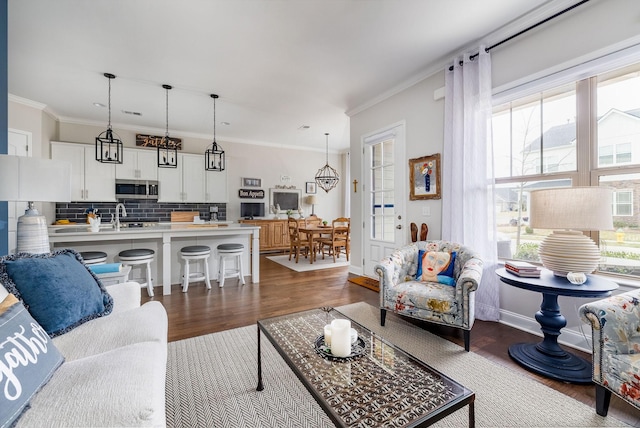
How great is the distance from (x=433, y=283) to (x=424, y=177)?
146cm

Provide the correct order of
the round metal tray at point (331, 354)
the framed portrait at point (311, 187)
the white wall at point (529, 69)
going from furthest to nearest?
the framed portrait at point (311, 187), the white wall at point (529, 69), the round metal tray at point (331, 354)

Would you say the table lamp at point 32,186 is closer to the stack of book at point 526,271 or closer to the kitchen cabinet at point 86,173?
the stack of book at point 526,271

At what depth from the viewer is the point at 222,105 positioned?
466 cm

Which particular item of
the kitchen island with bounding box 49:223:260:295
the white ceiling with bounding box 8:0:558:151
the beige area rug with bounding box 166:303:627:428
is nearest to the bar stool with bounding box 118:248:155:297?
the kitchen island with bounding box 49:223:260:295

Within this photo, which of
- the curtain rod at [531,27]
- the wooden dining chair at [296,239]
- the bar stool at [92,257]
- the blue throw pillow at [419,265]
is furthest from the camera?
the wooden dining chair at [296,239]

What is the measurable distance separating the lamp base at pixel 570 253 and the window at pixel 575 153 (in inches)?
18.5

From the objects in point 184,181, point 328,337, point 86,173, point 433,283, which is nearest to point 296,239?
point 184,181

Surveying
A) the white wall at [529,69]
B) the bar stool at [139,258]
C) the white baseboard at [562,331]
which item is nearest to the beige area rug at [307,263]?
the white wall at [529,69]

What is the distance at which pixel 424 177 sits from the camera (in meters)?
3.55

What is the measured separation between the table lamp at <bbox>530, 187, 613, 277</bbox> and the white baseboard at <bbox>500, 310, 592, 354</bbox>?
63 centimetres

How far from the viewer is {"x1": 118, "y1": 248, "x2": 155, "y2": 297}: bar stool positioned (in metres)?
3.46

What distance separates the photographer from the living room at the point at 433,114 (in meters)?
2.14

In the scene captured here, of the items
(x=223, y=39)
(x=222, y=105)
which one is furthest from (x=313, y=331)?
(x=222, y=105)

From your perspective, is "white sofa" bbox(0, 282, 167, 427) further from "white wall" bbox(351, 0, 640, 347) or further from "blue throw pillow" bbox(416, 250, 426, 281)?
"white wall" bbox(351, 0, 640, 347)
